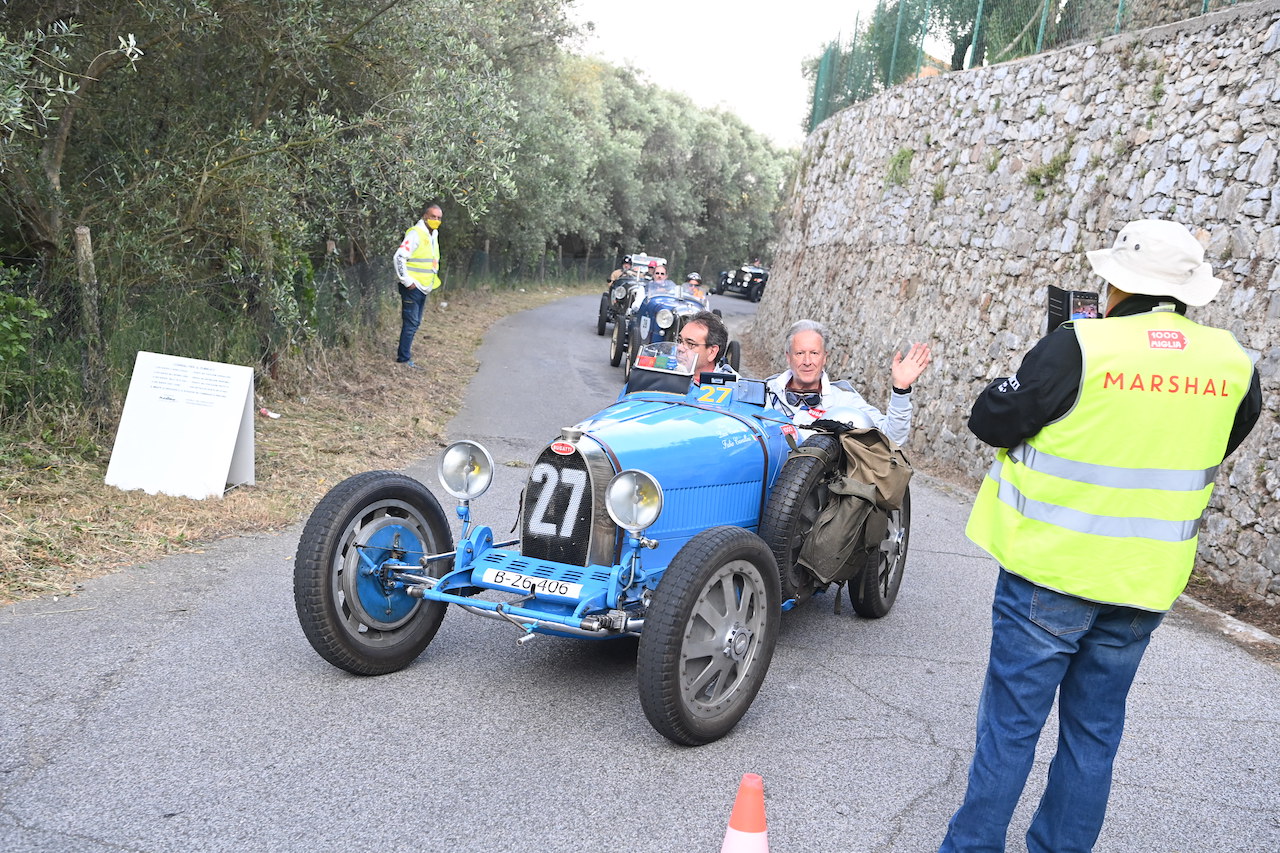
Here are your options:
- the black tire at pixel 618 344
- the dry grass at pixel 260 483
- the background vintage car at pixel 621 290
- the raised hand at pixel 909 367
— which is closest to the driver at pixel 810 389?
the raised hand at pixel 909 367

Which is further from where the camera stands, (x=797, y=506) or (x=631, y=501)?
(x=797, y=506)

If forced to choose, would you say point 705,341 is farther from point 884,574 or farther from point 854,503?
point 884,574

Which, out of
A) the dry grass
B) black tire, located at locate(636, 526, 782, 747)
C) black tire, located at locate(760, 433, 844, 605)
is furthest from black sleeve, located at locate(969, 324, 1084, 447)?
the dry grass

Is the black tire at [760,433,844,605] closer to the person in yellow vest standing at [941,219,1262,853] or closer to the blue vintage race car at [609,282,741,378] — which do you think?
the person in yellow vest standing at [941,219,1262,853]

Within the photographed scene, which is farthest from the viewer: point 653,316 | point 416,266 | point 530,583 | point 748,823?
point 653,316

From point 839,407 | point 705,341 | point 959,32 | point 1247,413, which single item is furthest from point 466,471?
point 959,32

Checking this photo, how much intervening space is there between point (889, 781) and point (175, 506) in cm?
480

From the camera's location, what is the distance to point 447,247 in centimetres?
2414

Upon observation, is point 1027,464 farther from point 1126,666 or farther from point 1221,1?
point 1221,1

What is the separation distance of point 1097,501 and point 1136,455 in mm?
172

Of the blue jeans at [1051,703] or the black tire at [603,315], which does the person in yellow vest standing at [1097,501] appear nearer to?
the blue jeans at [1051,703]

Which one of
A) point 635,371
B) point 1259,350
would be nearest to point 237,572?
point 635,371

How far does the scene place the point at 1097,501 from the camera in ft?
10.1

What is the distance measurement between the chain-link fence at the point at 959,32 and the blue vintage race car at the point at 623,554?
8.53m
